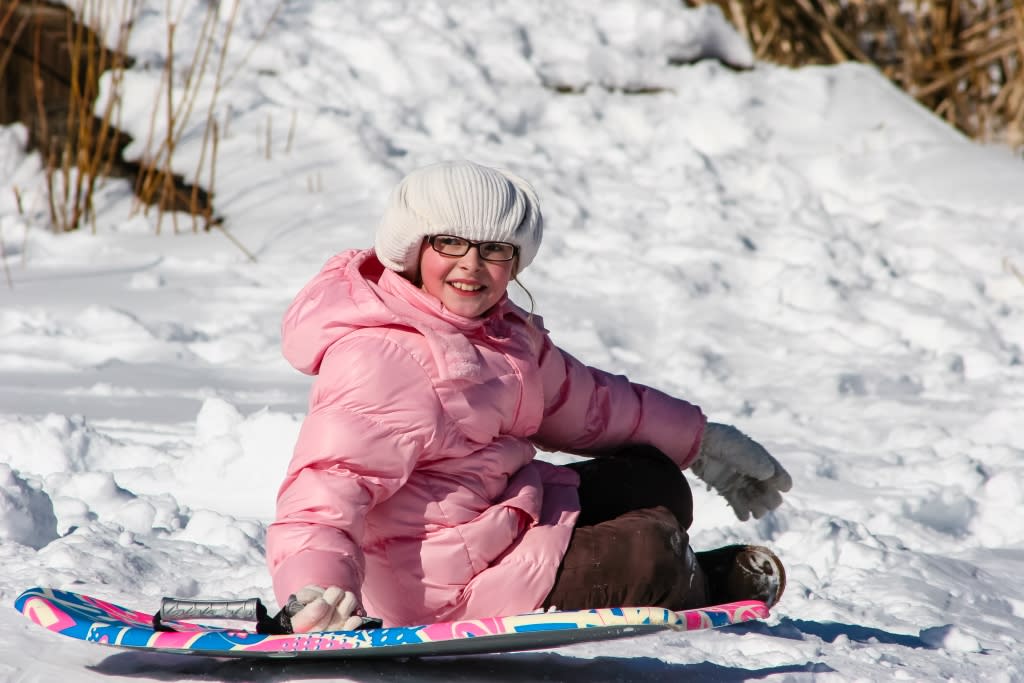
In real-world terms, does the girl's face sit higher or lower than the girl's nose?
lower

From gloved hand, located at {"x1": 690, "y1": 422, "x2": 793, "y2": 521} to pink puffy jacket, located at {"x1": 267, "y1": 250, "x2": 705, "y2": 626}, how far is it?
1.40ft

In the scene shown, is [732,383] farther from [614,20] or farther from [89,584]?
[614,20]

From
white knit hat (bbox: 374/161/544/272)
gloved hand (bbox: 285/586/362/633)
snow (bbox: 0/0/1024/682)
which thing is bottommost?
snow (bbox: 0/0/1024/682)

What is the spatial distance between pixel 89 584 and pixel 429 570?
2.34ft

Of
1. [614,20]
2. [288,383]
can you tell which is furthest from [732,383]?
[614,20]

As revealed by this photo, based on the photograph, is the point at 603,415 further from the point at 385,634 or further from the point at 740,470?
the point at 385,634

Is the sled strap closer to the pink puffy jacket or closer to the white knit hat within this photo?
the pink puffy jacket

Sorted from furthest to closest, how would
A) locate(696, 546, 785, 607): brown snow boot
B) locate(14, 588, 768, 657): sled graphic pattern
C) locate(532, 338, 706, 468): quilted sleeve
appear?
1. locate(532, 338, 706, 468): quilted sleeve
2. locate(696, 546, 785, 607): brown snow boot
3. locate(14, 588, 768, 657): sled graphic pattern

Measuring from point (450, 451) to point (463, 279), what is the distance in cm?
28

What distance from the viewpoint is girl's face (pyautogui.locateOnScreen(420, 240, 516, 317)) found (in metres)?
2.08

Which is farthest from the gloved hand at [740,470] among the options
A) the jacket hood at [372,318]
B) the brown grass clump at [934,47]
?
the brown grass clump at [934,47]

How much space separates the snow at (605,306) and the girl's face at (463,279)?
0.57 meters

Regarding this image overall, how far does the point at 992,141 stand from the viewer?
6.91 meters

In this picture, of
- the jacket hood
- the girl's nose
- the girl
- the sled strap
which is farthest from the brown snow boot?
the sled strap
